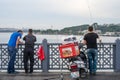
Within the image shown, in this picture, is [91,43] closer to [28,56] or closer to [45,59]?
[45,59]

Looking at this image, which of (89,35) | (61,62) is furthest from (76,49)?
(61,62)

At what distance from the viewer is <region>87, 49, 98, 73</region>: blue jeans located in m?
15.3

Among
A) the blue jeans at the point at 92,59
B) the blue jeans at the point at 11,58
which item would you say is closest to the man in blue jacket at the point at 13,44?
the blue jeans at the point at 11,58

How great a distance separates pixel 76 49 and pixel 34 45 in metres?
3.33

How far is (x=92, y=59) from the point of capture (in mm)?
15422

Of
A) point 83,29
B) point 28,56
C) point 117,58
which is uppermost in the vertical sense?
point 83,29

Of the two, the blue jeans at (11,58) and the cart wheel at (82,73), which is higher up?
the blue jeans at (11,58)

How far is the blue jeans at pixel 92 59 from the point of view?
15273 mm

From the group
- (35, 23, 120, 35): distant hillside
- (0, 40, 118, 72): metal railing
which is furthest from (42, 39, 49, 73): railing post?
(35, 23, 120, 35): distant hillside

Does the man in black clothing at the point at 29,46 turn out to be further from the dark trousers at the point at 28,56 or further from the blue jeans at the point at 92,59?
the blue jeans at the point at 92,59

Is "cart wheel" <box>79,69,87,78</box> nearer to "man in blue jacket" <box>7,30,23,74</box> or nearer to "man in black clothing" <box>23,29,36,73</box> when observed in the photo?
"man in black clothing" <box>23,29,36,73</box>

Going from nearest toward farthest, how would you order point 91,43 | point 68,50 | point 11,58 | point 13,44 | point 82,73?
point 68,50, point 82,73, point 91,43, point 13,44, point 11,58

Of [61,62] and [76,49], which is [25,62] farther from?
[76,49]

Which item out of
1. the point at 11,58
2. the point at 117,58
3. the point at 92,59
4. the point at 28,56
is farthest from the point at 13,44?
the point at 117,58
